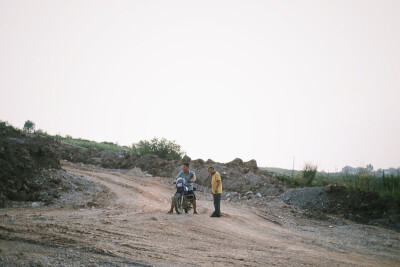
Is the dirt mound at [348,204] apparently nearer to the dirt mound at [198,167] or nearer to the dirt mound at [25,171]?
the dirt mound at [198,167]

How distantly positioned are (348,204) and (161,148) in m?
24.6

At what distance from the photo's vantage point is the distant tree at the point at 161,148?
1496 inches

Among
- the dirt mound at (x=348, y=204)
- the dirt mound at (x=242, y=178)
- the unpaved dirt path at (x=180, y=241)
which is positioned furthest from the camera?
the dirt mound at (x=242, y=178)

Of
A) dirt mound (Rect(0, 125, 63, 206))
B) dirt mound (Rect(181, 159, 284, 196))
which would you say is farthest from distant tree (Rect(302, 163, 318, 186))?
dirt mound (Rect(0, 125, 63, 206))

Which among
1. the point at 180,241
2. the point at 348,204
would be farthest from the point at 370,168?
the point at 180,241

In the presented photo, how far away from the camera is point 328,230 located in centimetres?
1330

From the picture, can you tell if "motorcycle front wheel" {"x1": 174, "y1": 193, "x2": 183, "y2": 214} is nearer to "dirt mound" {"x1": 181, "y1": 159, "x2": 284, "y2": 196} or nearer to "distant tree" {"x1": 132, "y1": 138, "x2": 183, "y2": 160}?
"dirt mound" {"x1": 181, "y1": 159, "x2": 284, "y2": 196}

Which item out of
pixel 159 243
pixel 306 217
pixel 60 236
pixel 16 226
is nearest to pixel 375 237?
pixel 306 217

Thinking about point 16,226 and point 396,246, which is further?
point 396,246

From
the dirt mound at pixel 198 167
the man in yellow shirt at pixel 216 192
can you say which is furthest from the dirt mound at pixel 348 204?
the man in yellow shirt at pixel 216 192

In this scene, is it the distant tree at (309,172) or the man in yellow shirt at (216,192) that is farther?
the distant tree at (309,172)

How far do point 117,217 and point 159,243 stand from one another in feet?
11.8

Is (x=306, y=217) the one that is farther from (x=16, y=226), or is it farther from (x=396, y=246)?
(x=16, y=226)

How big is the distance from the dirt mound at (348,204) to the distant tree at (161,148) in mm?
19827
